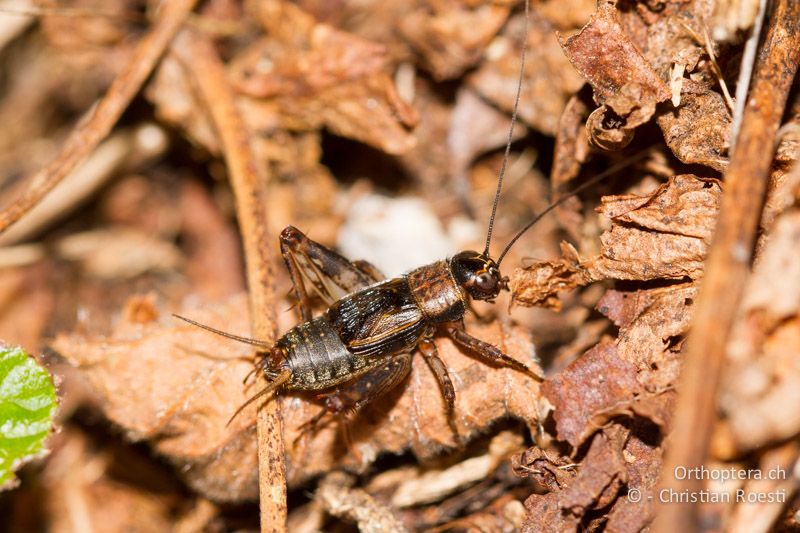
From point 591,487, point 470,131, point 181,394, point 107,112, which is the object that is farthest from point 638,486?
point 107,112

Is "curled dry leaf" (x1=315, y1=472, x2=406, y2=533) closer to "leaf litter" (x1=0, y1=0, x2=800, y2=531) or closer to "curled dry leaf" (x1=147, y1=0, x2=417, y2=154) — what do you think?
"leaf litter" (x1=0, y1=0, x2=800, y2=531)

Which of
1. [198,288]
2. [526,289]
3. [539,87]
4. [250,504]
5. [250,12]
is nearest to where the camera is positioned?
[526,289]

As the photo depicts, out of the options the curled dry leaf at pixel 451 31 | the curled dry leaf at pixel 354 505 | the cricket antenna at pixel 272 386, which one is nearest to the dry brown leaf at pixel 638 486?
the curled dry leaf at pixel 354 505

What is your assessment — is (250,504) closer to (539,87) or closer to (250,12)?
(539,87)

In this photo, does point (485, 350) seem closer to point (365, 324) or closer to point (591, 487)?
point (365, 324)

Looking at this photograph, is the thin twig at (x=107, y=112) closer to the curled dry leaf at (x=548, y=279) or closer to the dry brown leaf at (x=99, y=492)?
the dry brown leaf at (x=99, y=492)

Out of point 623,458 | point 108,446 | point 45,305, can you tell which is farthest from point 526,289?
point 45,305
